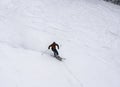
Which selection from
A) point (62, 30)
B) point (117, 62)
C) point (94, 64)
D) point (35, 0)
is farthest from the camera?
point (35, 0)

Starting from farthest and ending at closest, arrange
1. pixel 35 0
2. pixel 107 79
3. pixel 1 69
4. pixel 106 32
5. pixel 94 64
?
→ pixel 35 0
pixel 106 32
pixel 94 64
pixel 107 79
pixel 1 69

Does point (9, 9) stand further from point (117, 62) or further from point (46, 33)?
point (117, 62)

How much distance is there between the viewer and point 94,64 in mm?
14188

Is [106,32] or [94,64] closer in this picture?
[94,64]

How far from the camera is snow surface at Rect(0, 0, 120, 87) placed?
11.2 m

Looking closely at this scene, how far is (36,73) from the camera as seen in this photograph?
11.1 meters

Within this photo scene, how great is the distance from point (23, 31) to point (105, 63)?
6455mm

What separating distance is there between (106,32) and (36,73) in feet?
32.9

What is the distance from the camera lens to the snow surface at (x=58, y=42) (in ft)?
36.6

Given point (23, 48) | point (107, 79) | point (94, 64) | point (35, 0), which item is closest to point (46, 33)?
point (23, 48)

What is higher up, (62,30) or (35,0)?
(35,0)

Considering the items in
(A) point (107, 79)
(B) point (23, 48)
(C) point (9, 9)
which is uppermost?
(C) point (9, 9)

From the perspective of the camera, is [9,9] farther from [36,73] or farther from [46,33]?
[36,73]

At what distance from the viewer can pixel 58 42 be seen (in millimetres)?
15266
